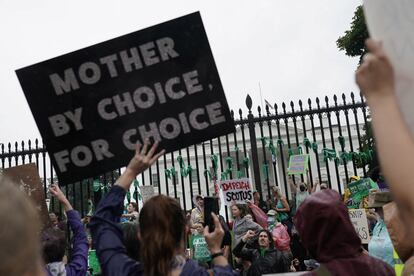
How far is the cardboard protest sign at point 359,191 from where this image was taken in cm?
657

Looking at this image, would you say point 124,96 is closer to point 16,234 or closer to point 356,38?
point 16,234

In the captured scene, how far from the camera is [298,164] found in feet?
26.4

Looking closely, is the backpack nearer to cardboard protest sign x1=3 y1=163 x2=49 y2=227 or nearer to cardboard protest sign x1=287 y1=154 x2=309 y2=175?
cardboard protest sign x1=287 y1=154 x2=309 y2=175

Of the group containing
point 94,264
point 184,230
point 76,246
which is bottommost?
point 94,264

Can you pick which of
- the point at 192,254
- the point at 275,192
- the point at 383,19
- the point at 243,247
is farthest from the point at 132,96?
the point at 275,192

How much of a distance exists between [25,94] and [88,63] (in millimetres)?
452

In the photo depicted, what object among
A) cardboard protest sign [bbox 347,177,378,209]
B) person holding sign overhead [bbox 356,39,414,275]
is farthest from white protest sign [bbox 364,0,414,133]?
cardboard protest sign [bbox 347,177,378,209]

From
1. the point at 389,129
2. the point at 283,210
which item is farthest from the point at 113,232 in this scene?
the point at 283,210

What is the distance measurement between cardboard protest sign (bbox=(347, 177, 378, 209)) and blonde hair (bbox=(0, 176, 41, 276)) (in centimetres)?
599

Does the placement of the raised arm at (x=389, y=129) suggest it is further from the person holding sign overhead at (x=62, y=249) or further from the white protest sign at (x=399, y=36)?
the person holding sign overhead at (x=62, y=249)

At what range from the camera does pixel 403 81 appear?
130cm

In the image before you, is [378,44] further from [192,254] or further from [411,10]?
[192,254]

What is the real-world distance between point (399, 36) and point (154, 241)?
1.33 metres

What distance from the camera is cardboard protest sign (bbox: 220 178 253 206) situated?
754cm
